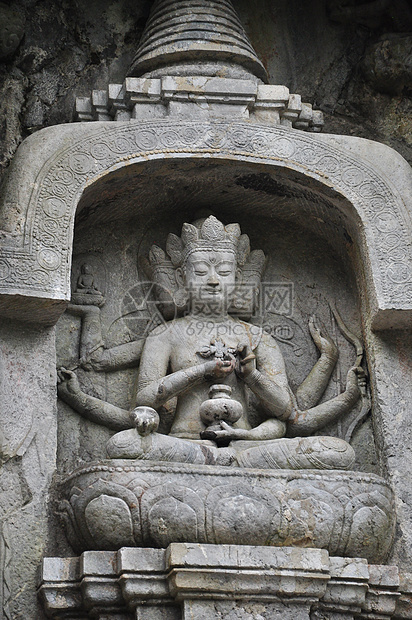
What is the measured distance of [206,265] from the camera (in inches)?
273

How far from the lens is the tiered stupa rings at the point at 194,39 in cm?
717

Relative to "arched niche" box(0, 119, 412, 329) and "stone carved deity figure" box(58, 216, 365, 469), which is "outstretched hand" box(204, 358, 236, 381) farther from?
"arched niche" box(0, 119, 412, 329)

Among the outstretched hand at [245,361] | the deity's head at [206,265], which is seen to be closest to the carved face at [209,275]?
the deity's head at [206,265]

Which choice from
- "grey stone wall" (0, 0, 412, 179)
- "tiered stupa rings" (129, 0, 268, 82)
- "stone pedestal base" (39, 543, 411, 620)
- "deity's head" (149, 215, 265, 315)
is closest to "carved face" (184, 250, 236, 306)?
"deity's head" (149, 215, 265, 315)

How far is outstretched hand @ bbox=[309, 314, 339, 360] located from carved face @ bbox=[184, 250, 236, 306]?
0.66m

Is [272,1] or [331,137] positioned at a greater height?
[272,1]

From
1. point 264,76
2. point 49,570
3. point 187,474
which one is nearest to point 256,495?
point 187,474

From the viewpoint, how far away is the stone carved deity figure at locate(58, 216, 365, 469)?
6.07m

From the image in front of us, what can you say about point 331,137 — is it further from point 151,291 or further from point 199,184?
point 151,291

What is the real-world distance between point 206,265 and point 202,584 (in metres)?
2.27

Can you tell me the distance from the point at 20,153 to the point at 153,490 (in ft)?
7.77

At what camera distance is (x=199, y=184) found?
281 inches

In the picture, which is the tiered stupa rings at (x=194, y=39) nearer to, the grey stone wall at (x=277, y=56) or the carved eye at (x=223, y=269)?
the grey stone wall at (x=277, y=56)

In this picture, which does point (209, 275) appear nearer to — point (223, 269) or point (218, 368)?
point (223, 269)
